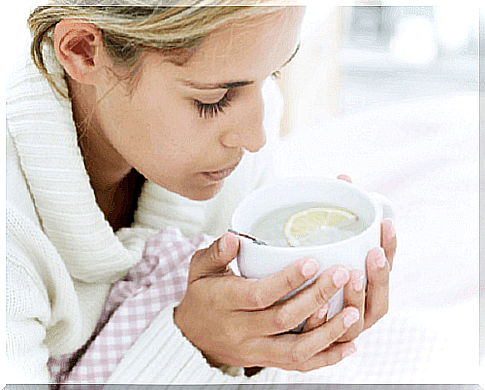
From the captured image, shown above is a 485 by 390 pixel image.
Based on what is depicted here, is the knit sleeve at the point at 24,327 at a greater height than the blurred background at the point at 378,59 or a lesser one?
lesser

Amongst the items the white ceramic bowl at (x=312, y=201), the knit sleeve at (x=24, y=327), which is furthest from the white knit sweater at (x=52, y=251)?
the white ceramic bowl at (x=312, y=201)

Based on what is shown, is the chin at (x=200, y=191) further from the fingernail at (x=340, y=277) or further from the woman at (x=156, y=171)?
the fingernail at (x=340, y=277)

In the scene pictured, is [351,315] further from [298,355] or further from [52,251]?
[52,251]

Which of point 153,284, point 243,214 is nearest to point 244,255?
point 243,214

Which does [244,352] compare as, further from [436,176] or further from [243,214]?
[436,176]

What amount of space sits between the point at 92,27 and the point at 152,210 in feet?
0.79

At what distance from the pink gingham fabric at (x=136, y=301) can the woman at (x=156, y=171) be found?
0.01 meters

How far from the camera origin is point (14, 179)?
0.41 meters

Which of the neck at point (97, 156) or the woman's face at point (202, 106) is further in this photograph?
the neck at point (97, 156)

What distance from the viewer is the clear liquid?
0.37 meters

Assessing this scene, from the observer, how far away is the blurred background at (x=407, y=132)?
1.38 feet

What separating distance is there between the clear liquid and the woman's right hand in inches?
1.2

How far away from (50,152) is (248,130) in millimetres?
142

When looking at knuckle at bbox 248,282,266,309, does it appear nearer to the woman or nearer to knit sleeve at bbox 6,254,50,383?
the woman
